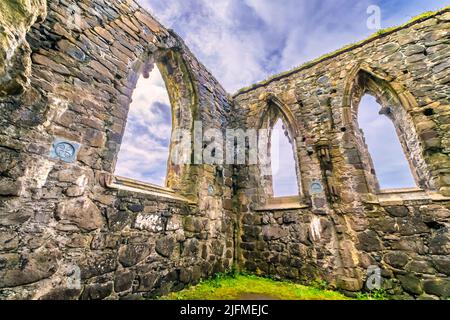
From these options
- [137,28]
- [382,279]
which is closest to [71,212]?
[137,28]

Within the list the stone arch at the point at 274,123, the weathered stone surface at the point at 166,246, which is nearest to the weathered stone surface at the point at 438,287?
the stone arch at the point at 274,123

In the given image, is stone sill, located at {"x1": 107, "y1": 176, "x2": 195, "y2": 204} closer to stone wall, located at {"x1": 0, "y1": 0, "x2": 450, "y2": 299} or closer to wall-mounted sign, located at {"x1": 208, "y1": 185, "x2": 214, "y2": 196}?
stone wall, located at {"x1": 0, "y1": 0, "x2": 450, "y2": 299}

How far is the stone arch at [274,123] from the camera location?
17.1ft

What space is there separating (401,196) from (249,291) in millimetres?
3506

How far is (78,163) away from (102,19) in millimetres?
2502

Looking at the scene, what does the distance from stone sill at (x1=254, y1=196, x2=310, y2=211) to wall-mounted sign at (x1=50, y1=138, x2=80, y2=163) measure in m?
3.97

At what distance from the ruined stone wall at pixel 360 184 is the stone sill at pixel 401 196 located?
15 mm

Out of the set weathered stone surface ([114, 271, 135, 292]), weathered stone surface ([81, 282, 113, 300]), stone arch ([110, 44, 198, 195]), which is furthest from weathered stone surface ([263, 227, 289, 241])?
weathered stone surface ([81, 282, 113, 300])

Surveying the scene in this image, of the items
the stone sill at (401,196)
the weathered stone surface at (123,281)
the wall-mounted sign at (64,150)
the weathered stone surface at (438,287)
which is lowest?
the weathered stone surface at (438,287)

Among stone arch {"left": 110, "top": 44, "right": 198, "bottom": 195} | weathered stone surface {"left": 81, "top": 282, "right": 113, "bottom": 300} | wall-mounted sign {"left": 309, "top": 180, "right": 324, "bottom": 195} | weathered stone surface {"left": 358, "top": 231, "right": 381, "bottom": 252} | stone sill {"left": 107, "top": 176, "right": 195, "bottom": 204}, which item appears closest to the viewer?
weathered stone surface {"left": 81, "top": 282, "right": 113, "bottom": 300}

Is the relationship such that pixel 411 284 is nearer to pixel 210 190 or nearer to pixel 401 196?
pixel 401 196

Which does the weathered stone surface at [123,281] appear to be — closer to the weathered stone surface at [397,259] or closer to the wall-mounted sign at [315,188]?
the wall-mounted sign at [315,188]

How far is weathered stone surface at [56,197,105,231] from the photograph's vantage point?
2.31m
